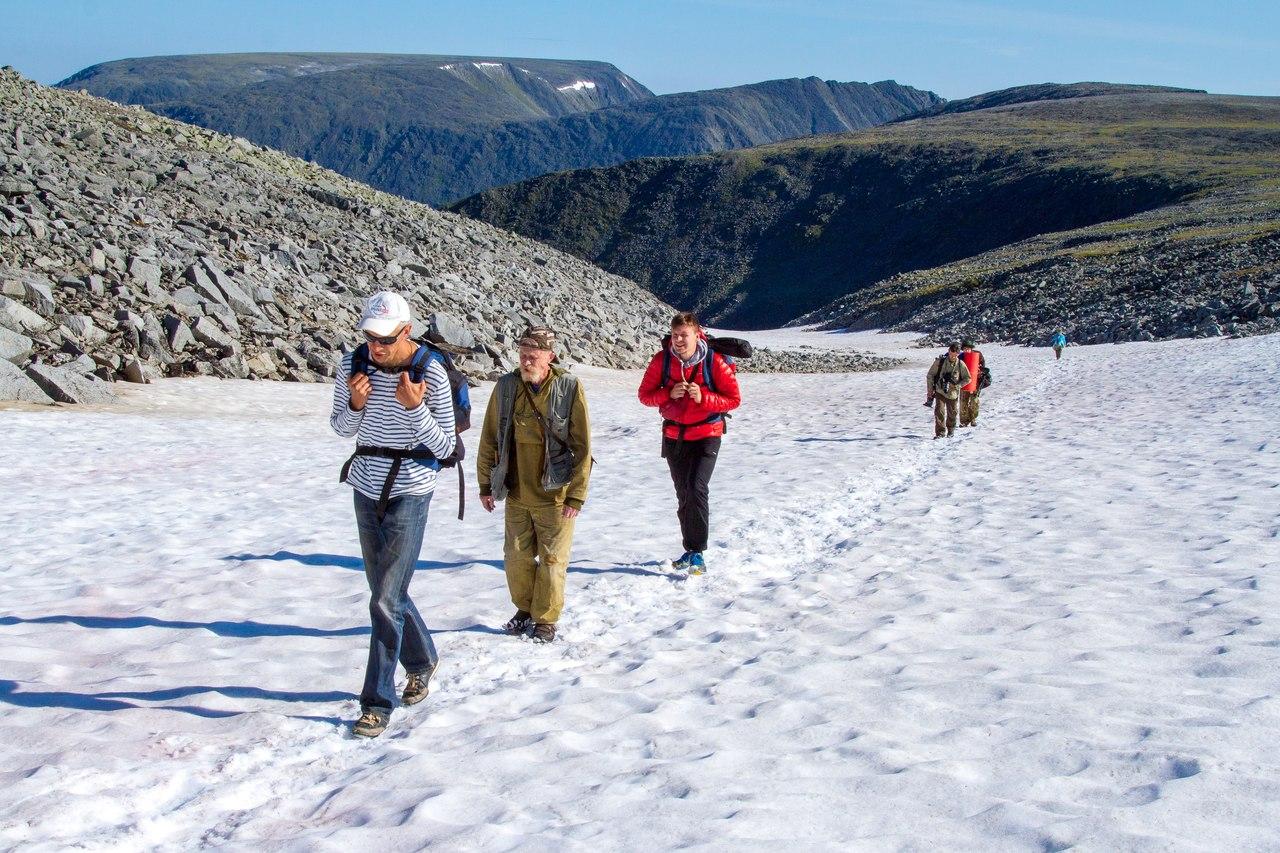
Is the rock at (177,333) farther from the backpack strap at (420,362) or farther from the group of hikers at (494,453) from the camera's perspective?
the backpack strap at (420,362)

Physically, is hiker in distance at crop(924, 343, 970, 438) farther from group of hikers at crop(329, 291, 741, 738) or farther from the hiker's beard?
the hiker's beard

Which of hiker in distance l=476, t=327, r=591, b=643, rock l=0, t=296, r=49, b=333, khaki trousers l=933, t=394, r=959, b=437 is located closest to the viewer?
hiker in distance l=476, t=327, r=591, b=643

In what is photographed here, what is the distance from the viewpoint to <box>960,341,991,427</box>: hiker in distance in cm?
1952

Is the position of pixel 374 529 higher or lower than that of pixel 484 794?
higher

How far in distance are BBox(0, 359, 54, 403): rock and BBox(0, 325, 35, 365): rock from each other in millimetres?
235

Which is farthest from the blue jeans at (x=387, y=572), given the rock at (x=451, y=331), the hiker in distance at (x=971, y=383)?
the rock at (x=451, y=331)

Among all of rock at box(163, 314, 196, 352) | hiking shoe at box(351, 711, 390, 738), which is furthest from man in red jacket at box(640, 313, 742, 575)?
rock at box(163, 314, 196, 352)

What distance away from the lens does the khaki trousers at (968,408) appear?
2028 cm

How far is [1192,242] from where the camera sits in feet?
233

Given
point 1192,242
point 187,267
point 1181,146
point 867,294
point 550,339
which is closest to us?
point 550,339

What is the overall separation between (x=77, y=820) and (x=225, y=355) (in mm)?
19869

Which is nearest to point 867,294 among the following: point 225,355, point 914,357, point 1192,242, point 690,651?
point 1192,242

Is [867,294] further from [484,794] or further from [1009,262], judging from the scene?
[484,794]

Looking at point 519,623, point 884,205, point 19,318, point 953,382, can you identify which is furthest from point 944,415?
point 884,205
